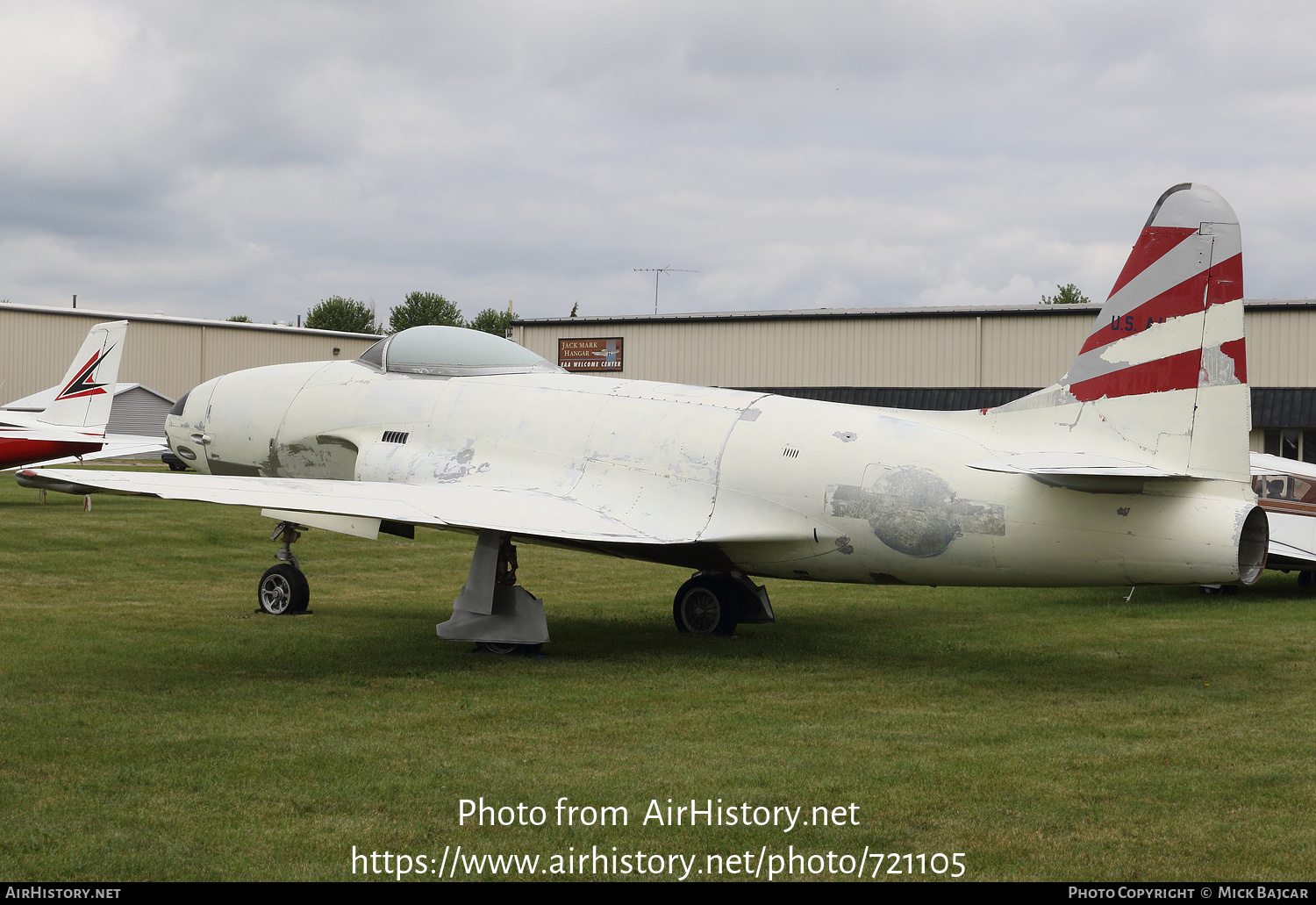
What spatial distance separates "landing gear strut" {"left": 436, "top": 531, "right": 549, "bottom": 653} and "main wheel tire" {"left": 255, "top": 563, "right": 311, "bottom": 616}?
336 cm

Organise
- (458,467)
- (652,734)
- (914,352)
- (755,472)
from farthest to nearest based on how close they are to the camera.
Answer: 1. (914,352)
2. (458,467)
3. (755,472)
4. (652,734)

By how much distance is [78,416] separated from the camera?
24.7 metres

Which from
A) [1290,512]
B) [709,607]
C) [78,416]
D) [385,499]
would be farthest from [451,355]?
[78,416]

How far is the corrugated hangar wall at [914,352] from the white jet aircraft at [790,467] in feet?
83.1

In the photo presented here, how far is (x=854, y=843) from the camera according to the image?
545 cm

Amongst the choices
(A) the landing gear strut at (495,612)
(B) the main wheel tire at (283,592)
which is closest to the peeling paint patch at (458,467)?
(A) the landing gear strut at (495,612)

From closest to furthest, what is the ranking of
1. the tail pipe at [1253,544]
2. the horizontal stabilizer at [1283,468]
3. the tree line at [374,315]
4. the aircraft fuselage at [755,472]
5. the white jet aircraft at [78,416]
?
the tail pipe at [1253,544] < the aircraft fuselage at [755,472] < the horizontal stabilizer at [1283,468] < the white jet aircraft at [78,416] < the tree line at [374,315]

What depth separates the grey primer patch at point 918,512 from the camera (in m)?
9.62

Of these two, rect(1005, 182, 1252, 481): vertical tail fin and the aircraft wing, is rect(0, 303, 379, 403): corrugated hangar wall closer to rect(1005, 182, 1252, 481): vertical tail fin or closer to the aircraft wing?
the aircraft wing

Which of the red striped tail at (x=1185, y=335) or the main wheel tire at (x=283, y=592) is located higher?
the red striped tail at (x=1185, y=335)

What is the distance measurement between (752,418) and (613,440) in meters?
1.38

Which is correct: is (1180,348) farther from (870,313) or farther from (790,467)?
(870,313)

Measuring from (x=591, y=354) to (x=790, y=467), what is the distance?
31.9 metres

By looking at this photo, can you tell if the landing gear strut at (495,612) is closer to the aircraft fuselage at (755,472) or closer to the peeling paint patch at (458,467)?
the aircraft fuselage at (755,472)
